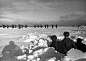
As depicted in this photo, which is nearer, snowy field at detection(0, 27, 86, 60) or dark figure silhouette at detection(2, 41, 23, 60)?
dark figure silhouette at detection(2, 41, 23, 60)

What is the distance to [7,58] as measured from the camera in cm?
141

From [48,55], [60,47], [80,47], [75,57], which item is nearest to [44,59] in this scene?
[48,55]

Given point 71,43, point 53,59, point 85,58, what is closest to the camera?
point 85,58

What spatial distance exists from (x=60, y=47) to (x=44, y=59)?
480 mm

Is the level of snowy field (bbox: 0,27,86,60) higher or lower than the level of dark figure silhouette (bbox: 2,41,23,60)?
lower

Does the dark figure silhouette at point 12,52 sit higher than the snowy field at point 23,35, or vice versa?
the dark figure silhouette at point 12,52

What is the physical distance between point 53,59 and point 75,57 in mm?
230

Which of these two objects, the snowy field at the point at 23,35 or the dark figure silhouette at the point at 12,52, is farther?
the snowy field at the point at 23,35

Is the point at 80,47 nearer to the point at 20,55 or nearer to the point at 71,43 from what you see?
the point at 71,43

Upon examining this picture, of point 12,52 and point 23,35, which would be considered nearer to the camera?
point 12,52

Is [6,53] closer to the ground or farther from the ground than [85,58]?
closer to the ground

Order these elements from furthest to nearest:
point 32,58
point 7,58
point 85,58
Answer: point 7,58 → point 32,58 → point 85,58

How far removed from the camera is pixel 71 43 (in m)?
1.57

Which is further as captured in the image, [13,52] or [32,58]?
[13,52]
